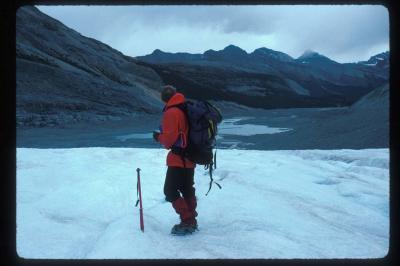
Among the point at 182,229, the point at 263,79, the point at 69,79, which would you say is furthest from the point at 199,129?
the point at 263,79

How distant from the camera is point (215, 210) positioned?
6242 millimetres

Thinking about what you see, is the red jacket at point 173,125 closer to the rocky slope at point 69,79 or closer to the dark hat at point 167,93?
the dark hat at point 167,93

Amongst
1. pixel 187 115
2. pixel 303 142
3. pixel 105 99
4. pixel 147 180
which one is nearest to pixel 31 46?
pixel 105 99

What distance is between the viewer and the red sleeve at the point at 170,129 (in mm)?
4566

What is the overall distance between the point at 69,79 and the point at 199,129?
43.6 metres

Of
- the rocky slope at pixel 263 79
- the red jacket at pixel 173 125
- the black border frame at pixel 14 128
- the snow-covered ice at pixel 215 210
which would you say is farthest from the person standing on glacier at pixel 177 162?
the rocky slope at pixel 263 79

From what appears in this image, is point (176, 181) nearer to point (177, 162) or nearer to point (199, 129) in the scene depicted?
point (177, 162)

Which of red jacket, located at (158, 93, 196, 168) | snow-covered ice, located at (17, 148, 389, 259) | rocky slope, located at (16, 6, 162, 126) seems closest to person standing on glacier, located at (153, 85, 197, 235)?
red jacket, located at (158, 93, 196, 168)

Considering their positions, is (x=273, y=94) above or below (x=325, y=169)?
above

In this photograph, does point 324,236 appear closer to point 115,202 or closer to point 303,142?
point 115,202

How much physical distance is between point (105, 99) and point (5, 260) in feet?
136

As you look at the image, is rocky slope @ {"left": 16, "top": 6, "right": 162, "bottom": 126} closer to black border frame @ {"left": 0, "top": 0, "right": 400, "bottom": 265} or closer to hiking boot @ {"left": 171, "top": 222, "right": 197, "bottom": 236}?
hiking boot @ {"left": 171, "top": 222, "right": 197, "bottom": 236}

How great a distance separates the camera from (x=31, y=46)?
169ft

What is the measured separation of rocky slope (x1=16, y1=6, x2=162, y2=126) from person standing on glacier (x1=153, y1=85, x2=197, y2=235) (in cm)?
2254
